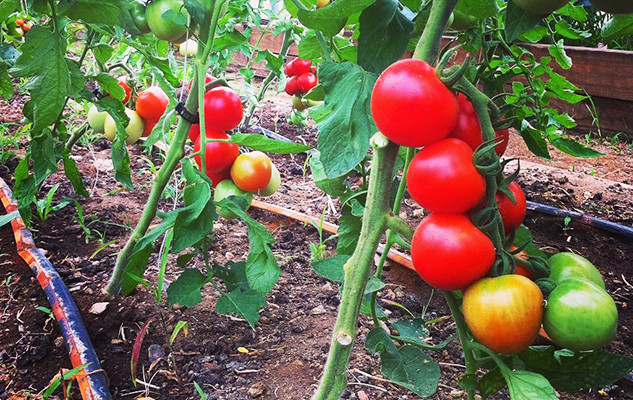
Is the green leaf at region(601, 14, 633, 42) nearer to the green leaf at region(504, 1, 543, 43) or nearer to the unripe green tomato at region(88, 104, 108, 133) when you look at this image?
the green leaf at region(504, 1, 543, 43)

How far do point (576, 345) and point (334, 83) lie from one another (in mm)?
370

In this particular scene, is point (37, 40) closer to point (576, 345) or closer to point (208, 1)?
point (208, 1)

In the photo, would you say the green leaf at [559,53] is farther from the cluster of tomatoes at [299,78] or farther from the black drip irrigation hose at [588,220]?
the cluster of tomatoes at [299,78]

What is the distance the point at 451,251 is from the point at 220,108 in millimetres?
628

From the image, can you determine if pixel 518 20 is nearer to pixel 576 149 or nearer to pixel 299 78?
pixel 576 149

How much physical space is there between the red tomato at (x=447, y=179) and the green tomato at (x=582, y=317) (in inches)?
4.8

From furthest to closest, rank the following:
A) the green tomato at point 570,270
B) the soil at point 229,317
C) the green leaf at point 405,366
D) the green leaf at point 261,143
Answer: the soil at point 229,317 → the green leaf at point 261,143 → the green leaf at point 405,366 → the green tomato at point 570,270

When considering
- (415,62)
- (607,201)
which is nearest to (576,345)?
(415,62)

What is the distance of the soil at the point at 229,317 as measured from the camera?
1.03 meters

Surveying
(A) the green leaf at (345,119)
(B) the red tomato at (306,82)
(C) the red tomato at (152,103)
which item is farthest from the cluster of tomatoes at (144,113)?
(A) the green leaf at (345,119)

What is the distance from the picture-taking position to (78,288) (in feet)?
4.19

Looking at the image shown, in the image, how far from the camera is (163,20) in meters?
0.91

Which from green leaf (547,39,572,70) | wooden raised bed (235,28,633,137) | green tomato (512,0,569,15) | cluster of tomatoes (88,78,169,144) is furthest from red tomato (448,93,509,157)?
wooden raised bed (235,28,633,137)

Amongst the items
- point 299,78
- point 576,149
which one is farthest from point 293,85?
point 576,149
